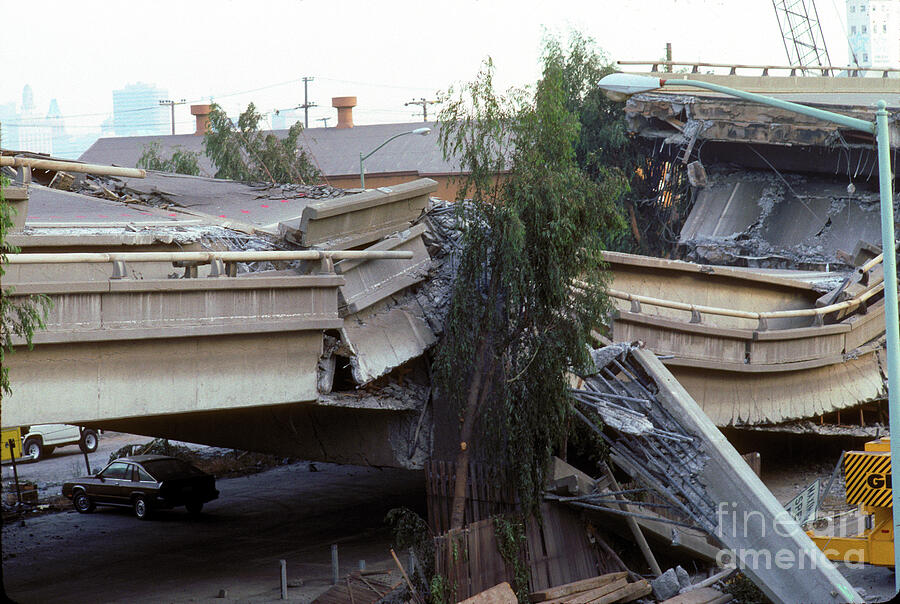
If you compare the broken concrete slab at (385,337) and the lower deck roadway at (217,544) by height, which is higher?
the broken concrete slab at (385,337)

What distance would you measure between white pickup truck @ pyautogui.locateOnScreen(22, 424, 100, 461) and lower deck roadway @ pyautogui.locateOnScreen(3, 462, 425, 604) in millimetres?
9268

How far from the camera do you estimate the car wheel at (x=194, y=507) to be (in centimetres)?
2146

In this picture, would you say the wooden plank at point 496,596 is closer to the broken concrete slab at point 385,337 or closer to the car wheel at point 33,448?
the broken concrete slab at point 385,337

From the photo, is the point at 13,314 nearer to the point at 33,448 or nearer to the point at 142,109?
the point at 33,448

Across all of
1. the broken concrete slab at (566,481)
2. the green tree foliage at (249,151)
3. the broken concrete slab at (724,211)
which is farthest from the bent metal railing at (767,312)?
the green tree foliage at (249,151)

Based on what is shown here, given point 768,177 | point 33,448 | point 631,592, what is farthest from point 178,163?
point 631,592

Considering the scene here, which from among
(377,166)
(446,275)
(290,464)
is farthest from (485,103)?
(377,166)

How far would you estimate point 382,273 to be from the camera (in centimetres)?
1516

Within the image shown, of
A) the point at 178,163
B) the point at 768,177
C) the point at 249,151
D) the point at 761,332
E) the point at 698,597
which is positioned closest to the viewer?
the point at 698,597

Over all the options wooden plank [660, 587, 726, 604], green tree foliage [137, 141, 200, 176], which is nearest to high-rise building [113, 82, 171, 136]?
green tree foliage [137, 141, 200, 176]

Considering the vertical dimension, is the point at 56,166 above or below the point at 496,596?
above

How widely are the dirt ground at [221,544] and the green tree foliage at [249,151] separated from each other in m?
10.8

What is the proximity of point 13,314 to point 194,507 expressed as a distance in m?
12.0

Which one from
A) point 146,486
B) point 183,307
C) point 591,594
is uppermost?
point 183,307
